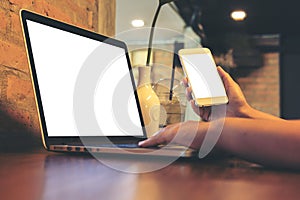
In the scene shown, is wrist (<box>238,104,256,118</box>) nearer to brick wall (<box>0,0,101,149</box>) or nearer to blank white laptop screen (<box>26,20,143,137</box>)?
blank white laptop screen (<box>26,20,143,137</box>)

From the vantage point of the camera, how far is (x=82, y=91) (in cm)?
84

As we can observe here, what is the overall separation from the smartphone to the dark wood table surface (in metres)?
0.20

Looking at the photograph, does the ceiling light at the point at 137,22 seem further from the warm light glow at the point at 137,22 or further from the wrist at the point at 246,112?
the wrist at the point at 246,112

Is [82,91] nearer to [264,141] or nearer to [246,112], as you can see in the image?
[246,112]

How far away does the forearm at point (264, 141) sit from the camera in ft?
A: 1.67

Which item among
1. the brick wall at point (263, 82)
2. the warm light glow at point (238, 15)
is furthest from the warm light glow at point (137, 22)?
the brick wall at point (263, 82)

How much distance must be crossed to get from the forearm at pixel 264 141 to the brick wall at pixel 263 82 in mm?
5057

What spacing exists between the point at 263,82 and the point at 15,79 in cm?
499

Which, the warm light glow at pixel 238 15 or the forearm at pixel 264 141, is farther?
the warm light glow at pixel 238 15

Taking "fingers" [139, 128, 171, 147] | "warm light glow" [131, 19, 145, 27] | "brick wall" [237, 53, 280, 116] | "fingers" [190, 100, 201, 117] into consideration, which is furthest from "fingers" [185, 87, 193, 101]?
"brick wall" [237, 53, 280, 116]

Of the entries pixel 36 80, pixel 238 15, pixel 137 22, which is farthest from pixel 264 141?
pixel 137 22

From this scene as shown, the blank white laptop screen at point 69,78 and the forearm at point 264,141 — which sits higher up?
the blank white laptop screen at point 69,78

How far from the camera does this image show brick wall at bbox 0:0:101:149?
855 mm

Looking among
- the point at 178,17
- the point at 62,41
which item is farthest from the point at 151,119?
the point at 178,17
